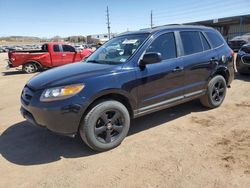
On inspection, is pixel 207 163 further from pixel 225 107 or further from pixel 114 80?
pixel 225 107

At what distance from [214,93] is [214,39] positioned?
1.21 m

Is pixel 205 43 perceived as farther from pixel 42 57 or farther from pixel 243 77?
pixel 42 57

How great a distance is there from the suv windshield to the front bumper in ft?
3.70

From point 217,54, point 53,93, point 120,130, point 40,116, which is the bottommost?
point 120,130

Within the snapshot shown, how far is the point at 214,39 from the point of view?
562 cm

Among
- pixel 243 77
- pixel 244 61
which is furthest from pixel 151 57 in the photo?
pixel 243 77

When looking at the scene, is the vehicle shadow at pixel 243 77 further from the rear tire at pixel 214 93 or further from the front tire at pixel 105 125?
the front tire at pixel 105 125

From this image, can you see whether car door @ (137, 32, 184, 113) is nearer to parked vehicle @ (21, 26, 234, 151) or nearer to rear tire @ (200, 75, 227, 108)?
parked vehicle @ (21, 26, 234, 151)

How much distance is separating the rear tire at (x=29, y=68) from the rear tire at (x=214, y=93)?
11067 millimetres

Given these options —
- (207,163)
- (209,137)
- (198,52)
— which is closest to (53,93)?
(207,163)

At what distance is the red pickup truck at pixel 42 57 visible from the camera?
45.3 ft

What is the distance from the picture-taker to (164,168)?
10.9ft

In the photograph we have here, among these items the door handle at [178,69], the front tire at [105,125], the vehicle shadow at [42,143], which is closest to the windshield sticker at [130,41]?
the door handle at [178,69]

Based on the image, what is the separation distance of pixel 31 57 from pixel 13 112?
8.47 meters
